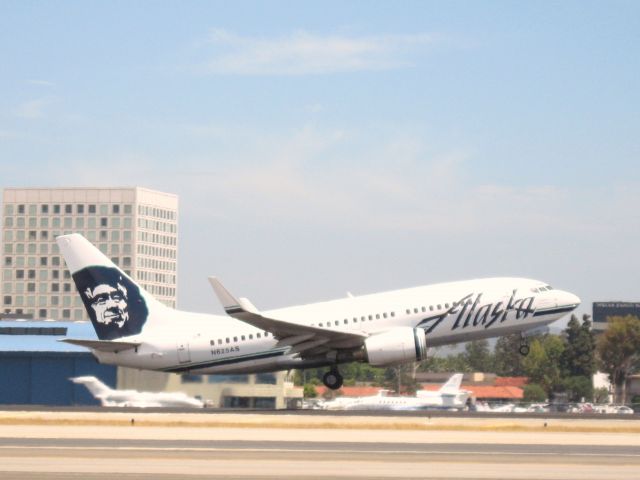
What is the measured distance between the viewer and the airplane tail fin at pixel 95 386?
59.3 metres

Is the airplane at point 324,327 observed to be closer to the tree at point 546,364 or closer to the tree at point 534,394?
the tree at point 534,394

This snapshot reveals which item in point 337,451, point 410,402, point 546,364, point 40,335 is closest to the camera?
point 337,451

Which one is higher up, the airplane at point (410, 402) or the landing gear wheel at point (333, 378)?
the landing gear wheel at point (333, 378)

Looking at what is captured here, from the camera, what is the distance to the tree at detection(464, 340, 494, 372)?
476 feet

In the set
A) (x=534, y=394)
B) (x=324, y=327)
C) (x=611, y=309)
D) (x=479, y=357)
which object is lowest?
(x=534, y=394)

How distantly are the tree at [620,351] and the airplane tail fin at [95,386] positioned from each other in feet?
201

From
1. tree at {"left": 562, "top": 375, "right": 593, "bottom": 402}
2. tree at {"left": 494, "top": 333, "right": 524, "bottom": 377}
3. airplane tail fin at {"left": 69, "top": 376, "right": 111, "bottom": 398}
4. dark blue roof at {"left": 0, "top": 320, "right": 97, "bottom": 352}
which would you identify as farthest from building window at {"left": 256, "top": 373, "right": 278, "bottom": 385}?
tree at {"left": 494, "top": 333, "right": 524, "bottom": 377}

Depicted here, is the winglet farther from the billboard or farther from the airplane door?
the billboard

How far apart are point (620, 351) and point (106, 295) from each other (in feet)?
222

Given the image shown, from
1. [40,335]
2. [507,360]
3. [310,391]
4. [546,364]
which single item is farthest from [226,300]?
[507,360]

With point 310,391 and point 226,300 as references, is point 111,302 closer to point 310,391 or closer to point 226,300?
point 226,300

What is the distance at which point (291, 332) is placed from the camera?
50969 millimetres

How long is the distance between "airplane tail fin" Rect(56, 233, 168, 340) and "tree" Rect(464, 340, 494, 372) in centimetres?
8921

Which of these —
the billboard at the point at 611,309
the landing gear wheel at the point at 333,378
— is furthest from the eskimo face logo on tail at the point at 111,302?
the billboard at the point at 611,309
